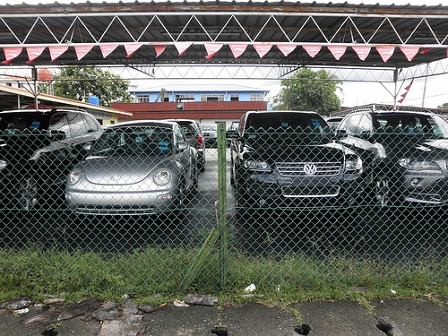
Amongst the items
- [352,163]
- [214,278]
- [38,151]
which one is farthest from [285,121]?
[38,151]

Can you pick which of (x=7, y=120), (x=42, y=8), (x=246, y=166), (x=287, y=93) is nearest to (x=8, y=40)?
(x=42, y=8)

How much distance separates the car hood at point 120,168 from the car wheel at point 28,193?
1088 mm

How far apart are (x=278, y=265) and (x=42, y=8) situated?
7553mm

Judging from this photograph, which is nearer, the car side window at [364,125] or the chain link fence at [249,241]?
the chain link fence at [249,241]

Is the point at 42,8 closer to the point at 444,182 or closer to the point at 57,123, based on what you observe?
the point at 57,123

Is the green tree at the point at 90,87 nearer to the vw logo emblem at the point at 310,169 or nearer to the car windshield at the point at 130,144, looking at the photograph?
the car windshield at the point at 130,144

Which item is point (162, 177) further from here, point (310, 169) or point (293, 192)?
point (310, 169)

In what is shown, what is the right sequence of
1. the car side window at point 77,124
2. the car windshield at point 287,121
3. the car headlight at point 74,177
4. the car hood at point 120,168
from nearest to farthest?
the car hood at point 120,168
the car headlight at point 74,177
the car windshield at point 287,121
the car side window at point 77,124

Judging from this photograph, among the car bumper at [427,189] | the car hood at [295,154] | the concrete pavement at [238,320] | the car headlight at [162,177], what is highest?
the car hood at [295,154]

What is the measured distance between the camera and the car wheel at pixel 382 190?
5479 millimetres

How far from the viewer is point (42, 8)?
7457 mm

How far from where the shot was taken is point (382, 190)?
5.64 meters

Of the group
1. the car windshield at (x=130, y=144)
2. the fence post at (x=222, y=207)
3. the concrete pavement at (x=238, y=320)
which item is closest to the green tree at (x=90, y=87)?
the car windshield at (x=130, y=144)

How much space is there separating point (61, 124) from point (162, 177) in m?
4.19
